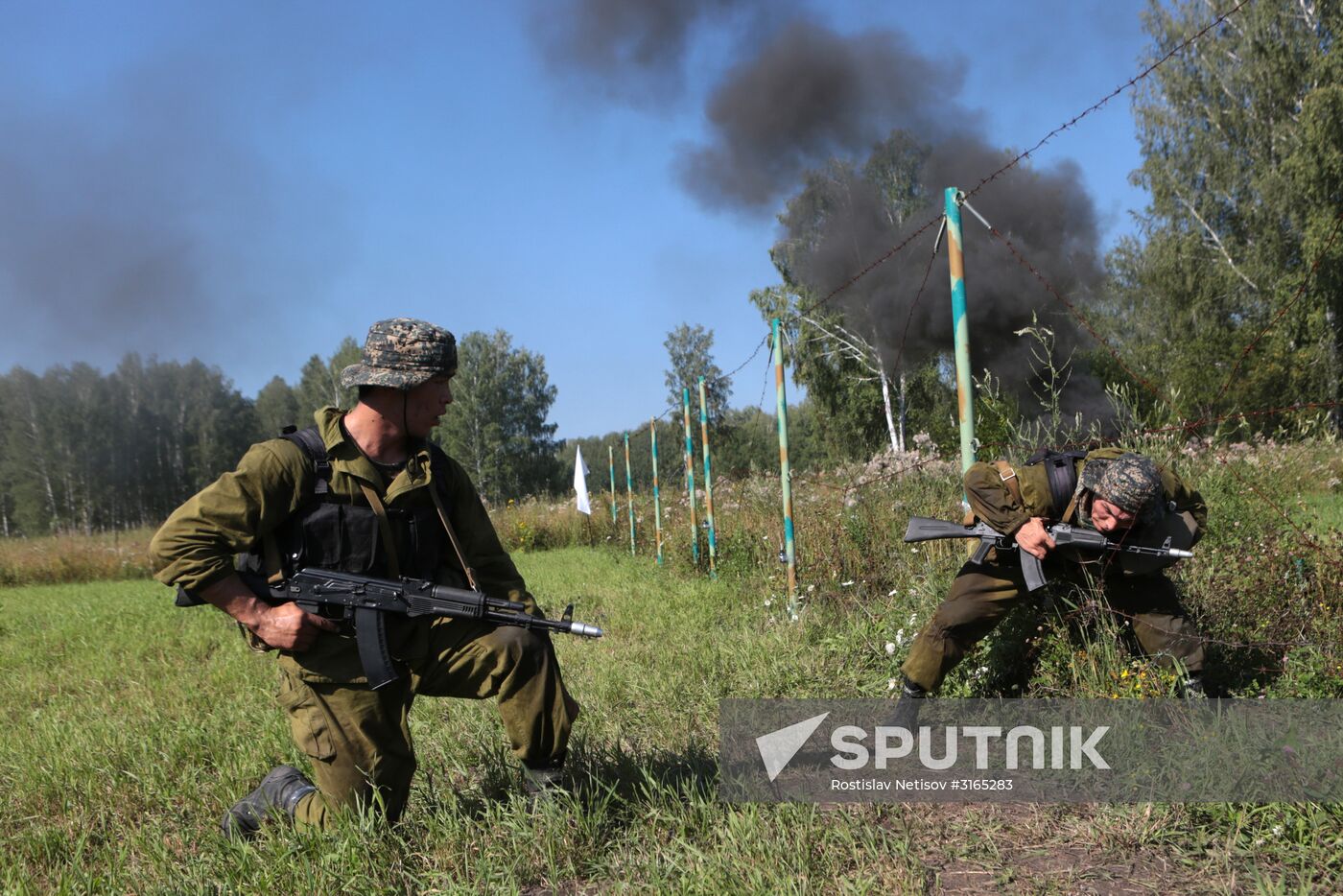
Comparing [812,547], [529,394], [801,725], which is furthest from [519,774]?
[529,394]

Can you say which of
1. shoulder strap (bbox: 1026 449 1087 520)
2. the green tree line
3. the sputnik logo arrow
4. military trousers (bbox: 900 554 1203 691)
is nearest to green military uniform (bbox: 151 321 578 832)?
the sputnik logo arrow

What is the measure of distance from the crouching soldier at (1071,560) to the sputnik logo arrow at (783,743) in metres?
0.45

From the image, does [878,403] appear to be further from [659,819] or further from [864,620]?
[659,819]

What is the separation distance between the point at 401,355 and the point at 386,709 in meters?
1.24

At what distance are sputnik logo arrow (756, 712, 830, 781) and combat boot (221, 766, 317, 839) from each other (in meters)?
1.75

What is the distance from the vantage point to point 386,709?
294cm

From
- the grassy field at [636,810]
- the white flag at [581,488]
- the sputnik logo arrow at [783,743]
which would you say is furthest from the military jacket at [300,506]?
the white flag at [581,488]

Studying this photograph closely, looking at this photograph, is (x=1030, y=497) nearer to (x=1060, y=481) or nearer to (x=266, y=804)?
(x=1060, y=481)

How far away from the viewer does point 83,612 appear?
388 inches

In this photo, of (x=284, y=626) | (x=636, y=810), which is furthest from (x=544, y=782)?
(x=284, y=626)

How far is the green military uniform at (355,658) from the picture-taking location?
8.86ft

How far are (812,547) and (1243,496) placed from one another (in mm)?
2789

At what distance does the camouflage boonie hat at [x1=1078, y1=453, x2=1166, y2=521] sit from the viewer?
3.38 meters

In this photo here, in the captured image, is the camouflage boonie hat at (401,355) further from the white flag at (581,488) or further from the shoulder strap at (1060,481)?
the white flag at (581,488)
